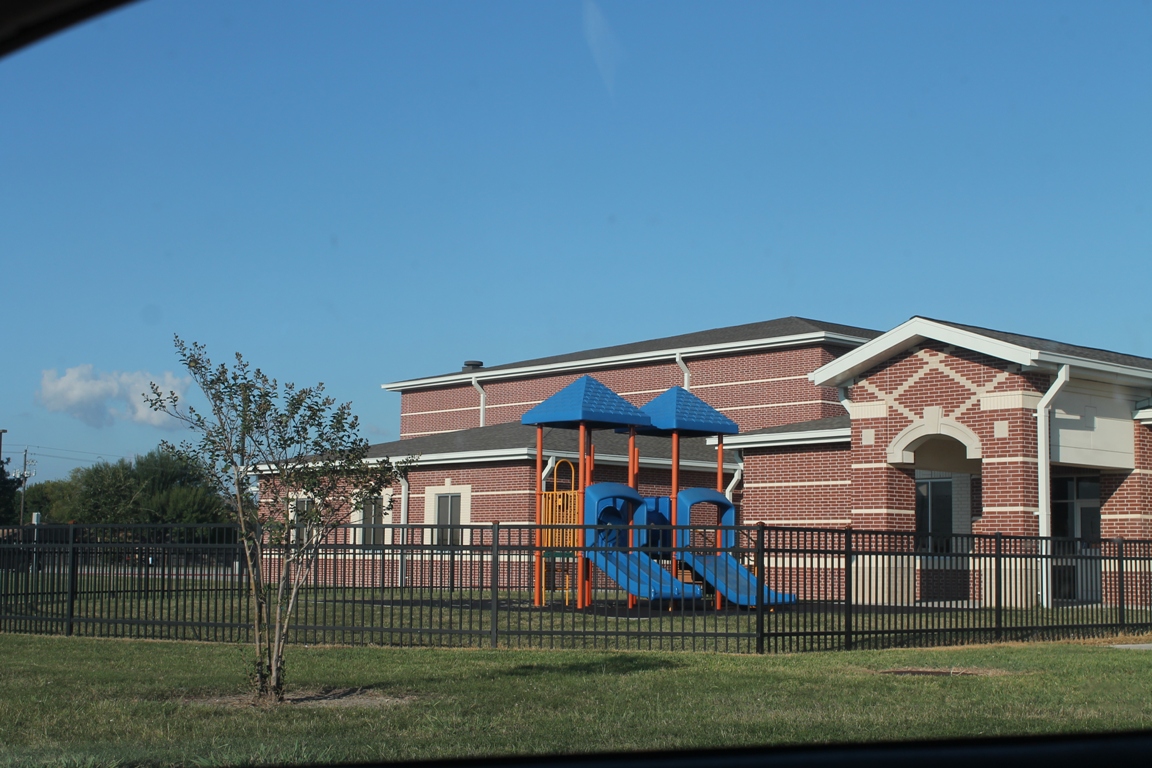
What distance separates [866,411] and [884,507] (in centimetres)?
203

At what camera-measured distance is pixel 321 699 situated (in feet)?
33.5

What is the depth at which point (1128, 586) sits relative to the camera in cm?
1991

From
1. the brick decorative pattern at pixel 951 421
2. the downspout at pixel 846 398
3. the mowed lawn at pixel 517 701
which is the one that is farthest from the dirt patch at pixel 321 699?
the downspout at pixel 846 398

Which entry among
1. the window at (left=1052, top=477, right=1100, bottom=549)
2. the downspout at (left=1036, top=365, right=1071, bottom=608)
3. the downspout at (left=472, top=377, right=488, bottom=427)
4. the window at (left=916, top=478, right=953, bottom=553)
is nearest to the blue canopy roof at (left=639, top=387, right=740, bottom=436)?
the downspout at (left=1036, top=365, right=1071, bottom=608)

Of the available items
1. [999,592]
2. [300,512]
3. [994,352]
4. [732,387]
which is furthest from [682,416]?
[732,387]

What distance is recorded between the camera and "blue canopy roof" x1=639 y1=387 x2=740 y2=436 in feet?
74.2

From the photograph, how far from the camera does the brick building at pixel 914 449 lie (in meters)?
22.4

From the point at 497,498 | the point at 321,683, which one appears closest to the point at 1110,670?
the point at 321,683

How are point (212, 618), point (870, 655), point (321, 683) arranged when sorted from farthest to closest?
point (212, 618) → point (870, 655) → point (321, 683)

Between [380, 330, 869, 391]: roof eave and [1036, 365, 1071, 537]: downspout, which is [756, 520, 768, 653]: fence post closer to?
[1036, 365, 1071, 537]: downspout

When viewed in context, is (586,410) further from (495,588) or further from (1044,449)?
(1044,449)

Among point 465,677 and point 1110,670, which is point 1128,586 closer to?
point 1110,670

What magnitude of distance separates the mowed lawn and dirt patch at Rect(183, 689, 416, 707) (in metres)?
0.03

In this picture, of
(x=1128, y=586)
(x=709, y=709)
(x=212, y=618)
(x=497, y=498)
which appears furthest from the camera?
(x=497, y=498)
